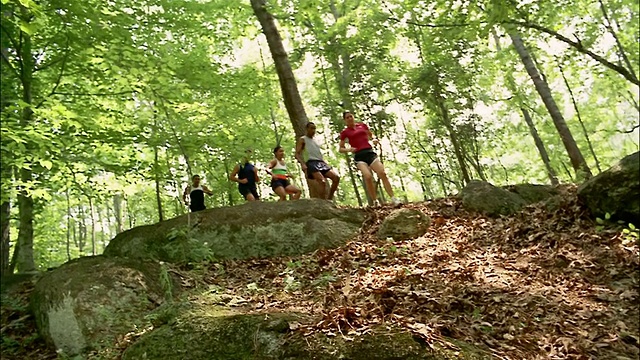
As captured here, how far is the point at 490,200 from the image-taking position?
7.25 meters

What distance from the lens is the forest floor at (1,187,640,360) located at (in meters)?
3.44

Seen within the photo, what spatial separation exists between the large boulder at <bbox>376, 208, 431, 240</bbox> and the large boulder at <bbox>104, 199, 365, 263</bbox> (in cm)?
59

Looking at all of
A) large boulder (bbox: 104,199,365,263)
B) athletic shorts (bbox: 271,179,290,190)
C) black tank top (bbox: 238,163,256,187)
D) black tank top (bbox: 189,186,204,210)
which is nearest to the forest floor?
large boulder (bbox: 104,199,365,263)

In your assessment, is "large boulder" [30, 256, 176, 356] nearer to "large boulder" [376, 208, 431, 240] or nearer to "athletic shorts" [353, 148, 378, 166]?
"large boulder" [376, 208, 431, 240]

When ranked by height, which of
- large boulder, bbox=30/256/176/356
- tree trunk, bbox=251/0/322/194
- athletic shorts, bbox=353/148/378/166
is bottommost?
large boulder, bbox=30/256/176/356

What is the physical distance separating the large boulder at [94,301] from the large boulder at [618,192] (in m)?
5.86

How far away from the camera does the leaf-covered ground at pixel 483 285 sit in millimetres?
3449

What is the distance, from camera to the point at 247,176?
395 inches

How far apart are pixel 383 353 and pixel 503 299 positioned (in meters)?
2.12

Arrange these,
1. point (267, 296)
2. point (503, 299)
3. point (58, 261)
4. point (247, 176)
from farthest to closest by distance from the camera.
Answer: point (58, 261) → point (247, 176) → point (267, 296) → point (503, 299)

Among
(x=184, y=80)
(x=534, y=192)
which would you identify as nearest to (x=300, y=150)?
(x=184, y=80)

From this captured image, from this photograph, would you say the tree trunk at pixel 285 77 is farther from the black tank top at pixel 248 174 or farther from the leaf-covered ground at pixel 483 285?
the leaf-covered ground at pixel 483 285

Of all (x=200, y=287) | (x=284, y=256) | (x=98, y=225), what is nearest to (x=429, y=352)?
(x=200, y=287)

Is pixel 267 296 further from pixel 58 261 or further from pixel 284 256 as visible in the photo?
pixel 58 261
